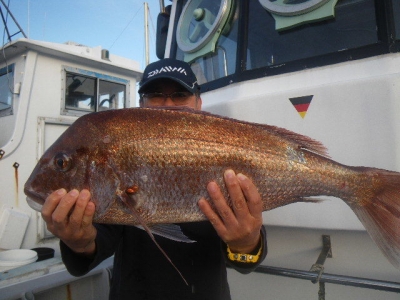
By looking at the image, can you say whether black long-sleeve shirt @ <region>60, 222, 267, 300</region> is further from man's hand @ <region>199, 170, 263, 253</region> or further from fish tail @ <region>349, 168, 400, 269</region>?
fish tail @ <region>349, 168, 400, 269</region>

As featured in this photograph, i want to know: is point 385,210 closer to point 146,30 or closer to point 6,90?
point 6,90

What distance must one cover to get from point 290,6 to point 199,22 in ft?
4.49

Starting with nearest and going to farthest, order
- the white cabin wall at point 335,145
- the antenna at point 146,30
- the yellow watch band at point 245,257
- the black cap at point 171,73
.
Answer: the yellow watch band at point 245,257 < the white cabin wall at point 335,145 < the black cap at point 171,73 < the antenna at point 146,30

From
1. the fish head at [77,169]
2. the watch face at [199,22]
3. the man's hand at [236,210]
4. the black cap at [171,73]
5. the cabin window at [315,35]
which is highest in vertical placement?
the watch face at [199,22]

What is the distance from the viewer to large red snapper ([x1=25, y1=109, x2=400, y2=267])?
1546 mm

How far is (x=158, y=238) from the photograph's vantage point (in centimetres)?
203

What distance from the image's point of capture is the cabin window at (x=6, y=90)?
542 cm

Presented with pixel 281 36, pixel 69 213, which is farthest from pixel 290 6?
pixel 69 213

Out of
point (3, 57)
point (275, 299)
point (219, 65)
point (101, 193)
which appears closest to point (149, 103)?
point (101, 193)

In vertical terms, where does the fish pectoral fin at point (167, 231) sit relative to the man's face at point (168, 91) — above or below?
below

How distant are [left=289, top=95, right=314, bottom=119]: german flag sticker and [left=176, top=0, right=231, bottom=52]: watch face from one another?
161 cm

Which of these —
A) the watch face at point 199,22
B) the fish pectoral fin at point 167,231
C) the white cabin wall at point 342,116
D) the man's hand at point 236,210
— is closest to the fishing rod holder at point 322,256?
the white cabin wall at point 342,116

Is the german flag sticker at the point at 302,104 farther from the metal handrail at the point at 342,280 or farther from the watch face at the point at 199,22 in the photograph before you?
the watch face at the point at 199,22

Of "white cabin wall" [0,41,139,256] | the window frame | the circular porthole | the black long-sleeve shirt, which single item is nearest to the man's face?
the black long-sleeve shirt
